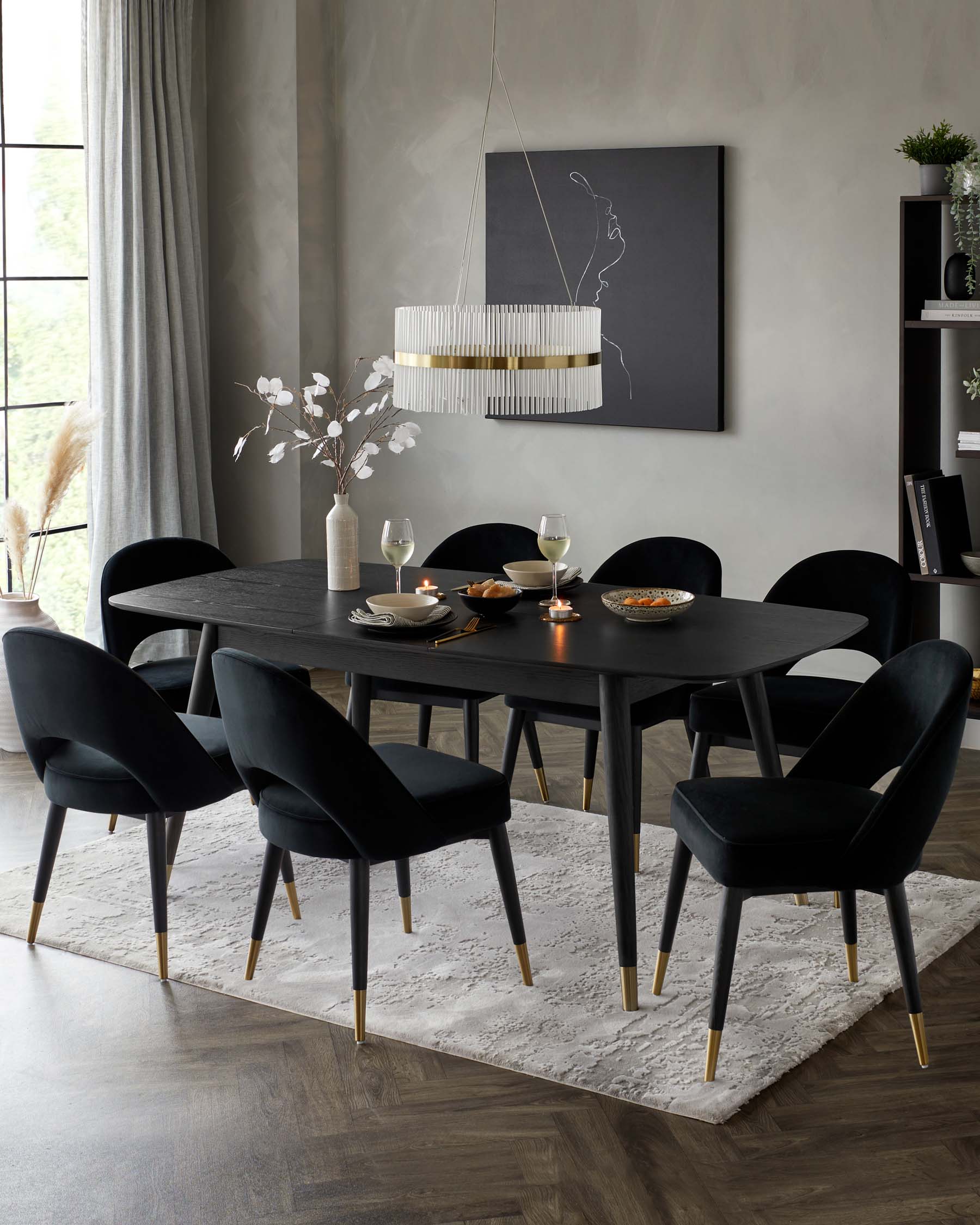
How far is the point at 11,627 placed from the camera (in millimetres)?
5598

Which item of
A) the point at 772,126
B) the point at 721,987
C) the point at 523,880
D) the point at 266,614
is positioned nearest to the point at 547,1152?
the point at 721,987

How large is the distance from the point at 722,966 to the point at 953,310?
2.73m

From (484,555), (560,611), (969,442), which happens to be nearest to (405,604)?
(560,611)

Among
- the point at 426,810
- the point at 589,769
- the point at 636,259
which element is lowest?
the point at 589,769

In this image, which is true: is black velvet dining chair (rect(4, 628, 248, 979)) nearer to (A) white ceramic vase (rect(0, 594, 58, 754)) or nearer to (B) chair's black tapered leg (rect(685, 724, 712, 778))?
(B) chair's black tapered leg (rect(685, 724, 712, 778))

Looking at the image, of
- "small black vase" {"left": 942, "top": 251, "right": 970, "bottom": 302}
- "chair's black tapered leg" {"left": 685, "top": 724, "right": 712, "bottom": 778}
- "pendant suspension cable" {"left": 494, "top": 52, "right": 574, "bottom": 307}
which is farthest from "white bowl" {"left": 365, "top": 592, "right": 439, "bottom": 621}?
"pendant suspension cable" {"left": 494, "top": 52, "right": 574, "bottom": 307}

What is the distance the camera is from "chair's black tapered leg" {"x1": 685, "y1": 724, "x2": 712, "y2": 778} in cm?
427

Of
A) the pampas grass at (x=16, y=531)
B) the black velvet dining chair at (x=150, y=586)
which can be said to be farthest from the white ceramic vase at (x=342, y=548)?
the pampas grass at (x=16, y=531)

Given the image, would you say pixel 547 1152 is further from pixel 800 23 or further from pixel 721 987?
pixel 800 23

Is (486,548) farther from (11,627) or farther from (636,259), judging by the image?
(11,627)

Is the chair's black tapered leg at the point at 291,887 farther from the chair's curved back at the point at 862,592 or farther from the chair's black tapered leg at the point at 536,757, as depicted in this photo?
the chair's curved back at the point at 862,592

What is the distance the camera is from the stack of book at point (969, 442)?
501 centimetres

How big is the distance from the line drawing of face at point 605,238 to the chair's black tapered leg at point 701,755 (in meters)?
2.10

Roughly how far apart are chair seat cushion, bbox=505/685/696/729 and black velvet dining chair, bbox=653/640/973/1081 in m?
0.80
